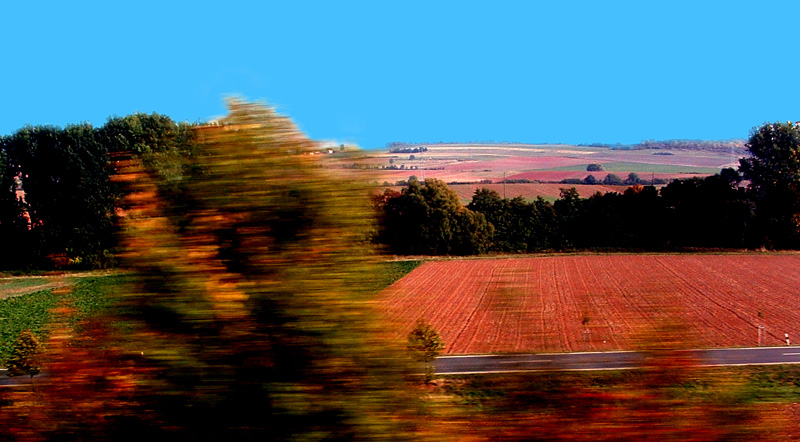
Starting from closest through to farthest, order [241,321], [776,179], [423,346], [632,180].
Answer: [241,321], [423,346], [776,179], [632,180]

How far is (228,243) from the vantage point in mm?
2541

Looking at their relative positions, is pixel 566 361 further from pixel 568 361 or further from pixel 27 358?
pixel 27 358

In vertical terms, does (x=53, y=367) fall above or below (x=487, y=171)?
below

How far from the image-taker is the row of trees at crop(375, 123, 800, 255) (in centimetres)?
4547

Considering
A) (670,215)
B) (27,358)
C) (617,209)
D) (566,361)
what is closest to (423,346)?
(566,361)

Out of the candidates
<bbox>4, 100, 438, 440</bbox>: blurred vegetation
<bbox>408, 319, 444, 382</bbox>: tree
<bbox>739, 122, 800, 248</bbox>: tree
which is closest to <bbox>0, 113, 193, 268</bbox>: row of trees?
<bbox>4, 100, 438, 440</bbox>: blurred vegetation

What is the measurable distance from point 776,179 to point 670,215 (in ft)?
→ 31.4

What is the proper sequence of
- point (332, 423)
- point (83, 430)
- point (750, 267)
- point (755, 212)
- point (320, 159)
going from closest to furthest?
1. point (332, 423)
2. point (83, 430)
3. point (320, 159)
4. point (750, 267)
5. point (755, 212)

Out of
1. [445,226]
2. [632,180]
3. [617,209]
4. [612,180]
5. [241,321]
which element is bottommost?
[241,321]

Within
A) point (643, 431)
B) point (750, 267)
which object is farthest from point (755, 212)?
point (643, 431)

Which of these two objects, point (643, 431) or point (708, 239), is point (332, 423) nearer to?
point (643, 431)

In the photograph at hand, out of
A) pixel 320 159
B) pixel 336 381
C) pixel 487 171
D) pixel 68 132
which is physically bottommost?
pixel 336 381

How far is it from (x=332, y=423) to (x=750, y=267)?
36572 mm

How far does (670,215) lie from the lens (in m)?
47.9
